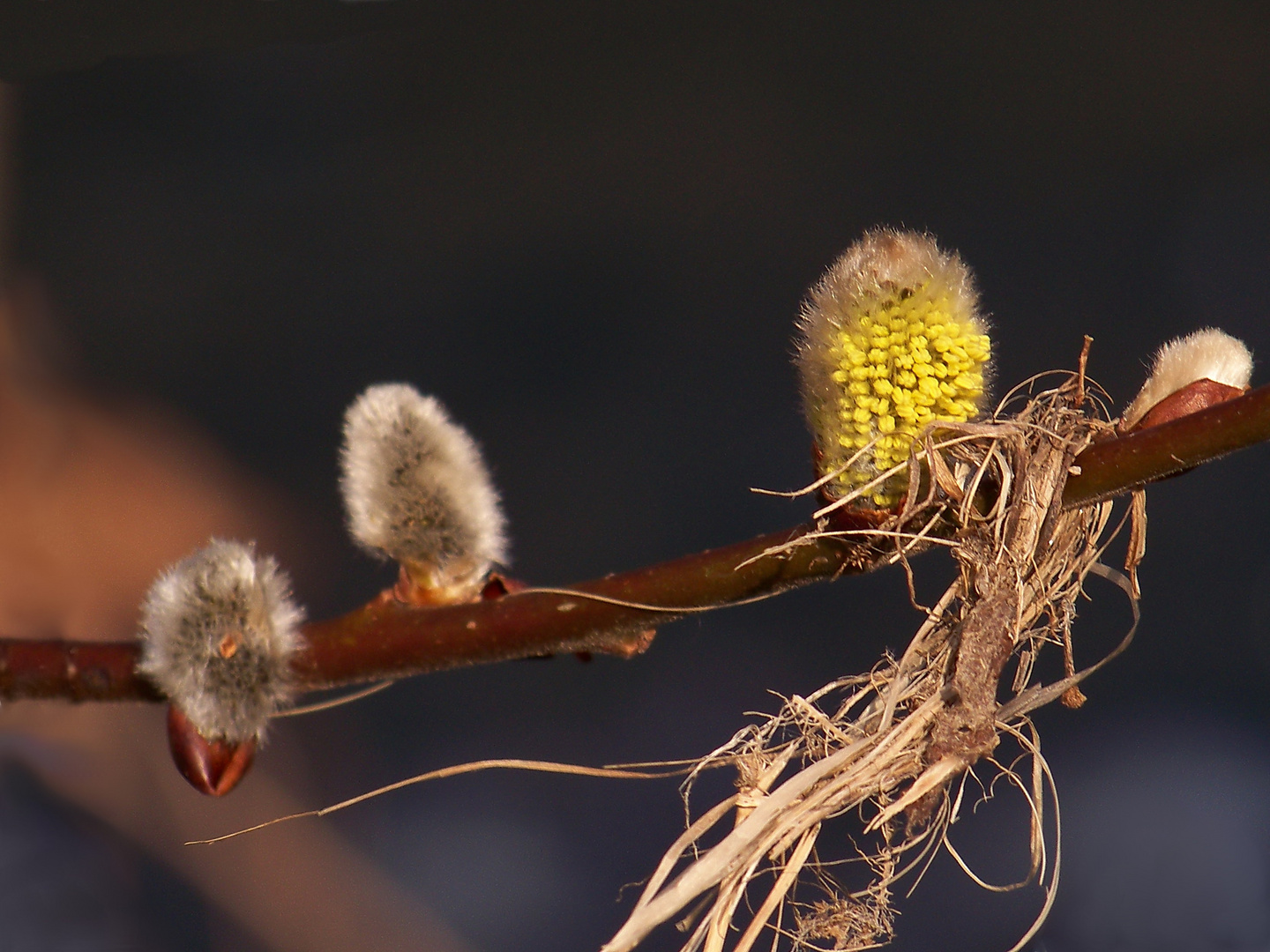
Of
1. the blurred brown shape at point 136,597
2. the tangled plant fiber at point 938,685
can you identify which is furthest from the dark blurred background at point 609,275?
the tangled plant fiber at point 938,685

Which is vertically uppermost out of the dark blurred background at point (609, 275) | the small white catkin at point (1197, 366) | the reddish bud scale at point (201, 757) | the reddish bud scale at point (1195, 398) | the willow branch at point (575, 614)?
the dark blurred background at point (609, 275)

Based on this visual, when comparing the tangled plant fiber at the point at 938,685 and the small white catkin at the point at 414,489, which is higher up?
the small white catkin at the point at 414,489

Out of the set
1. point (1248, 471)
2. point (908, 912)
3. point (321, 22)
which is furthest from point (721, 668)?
point (321, 22)

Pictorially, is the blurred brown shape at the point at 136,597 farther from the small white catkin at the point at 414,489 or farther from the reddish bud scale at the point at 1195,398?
the reddish bud scale at the point at 1195,398

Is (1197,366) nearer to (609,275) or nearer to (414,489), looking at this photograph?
(414,489)

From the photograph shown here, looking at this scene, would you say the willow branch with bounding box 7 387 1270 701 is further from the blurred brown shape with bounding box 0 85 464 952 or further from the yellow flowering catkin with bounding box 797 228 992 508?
the blurred brown shape with bounding box 0 85 464 952

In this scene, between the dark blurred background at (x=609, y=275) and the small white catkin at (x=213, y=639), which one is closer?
the small white catkin at (x=213, y=639)
